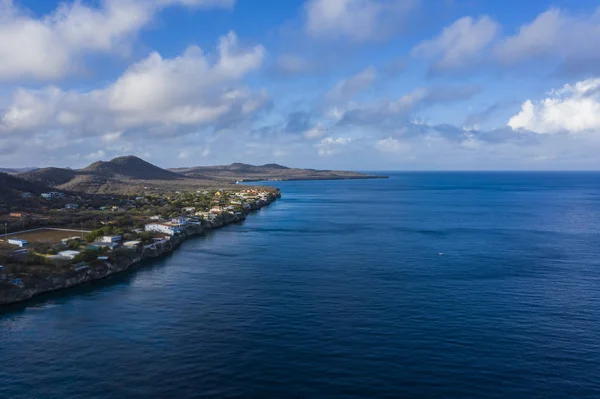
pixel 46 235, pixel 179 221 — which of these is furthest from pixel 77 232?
pixel 179 221

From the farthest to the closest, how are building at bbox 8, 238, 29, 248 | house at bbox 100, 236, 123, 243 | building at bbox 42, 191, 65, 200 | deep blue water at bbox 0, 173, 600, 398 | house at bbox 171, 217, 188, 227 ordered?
1. building at bbox 42, 191, 65, 200
2. house at bbox 171, 217, 188, 227
3. house at bbox 100, 236, 123, 243
4. building at bbox 8, 238, 29, 248
5. deep blue water at bbox 0, 173, 600, 398

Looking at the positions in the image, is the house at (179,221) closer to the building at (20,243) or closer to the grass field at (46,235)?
the grass field at (46,235)

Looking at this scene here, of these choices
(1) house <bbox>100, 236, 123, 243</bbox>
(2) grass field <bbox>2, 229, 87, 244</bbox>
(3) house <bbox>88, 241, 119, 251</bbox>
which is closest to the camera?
(3) house <bbox>88, 241, 119, 251</bbox>

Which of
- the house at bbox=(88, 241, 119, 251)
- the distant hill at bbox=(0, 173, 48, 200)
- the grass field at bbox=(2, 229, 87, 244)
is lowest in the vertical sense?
the grass field at bbox=(2, 229, 87, 244)

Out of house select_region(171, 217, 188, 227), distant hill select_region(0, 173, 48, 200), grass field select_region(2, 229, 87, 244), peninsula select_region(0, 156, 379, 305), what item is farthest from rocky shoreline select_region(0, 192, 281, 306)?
distant hill select_region(0, 173, 48, 200)

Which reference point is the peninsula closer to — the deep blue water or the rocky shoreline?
the rocky shoreline

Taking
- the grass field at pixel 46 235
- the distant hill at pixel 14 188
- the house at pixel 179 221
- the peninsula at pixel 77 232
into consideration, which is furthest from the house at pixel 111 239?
the distant hill at pixel 14 188

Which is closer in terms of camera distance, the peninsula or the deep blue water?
the deep blue water
